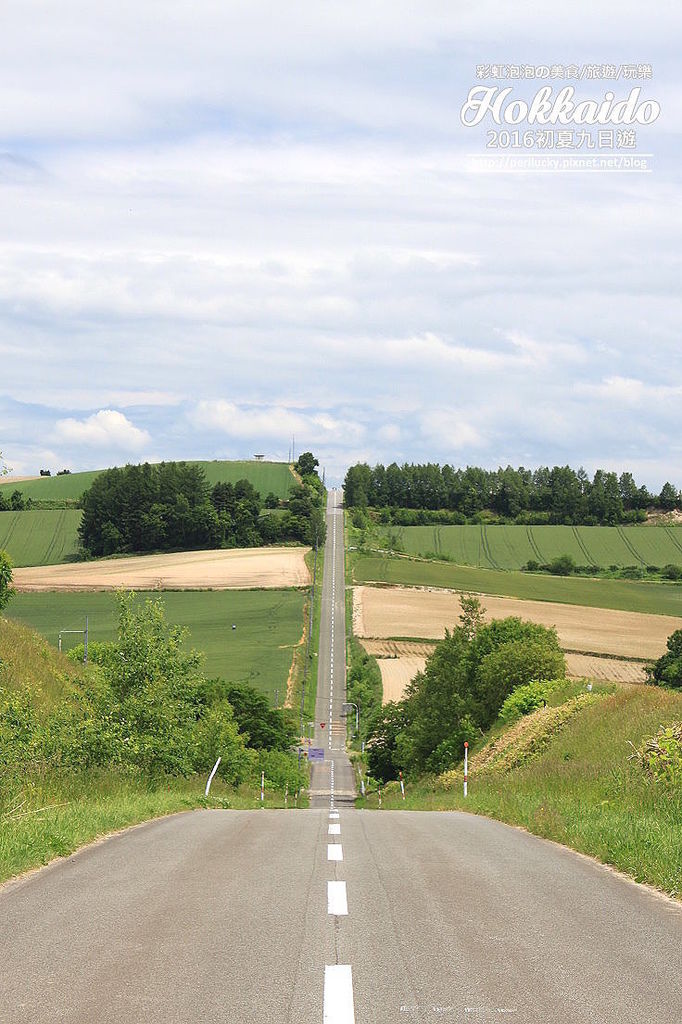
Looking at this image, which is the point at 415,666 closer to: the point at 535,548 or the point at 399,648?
the point at 399,648

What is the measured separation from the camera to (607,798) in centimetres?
1920

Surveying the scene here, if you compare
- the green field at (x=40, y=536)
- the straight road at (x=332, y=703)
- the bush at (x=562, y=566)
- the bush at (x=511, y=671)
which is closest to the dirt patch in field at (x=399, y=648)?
the straight road at (x=332, y=703)

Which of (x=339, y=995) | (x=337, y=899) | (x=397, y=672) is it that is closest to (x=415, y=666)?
(x=397, y=672)

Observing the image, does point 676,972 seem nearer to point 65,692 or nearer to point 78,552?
point 65,692

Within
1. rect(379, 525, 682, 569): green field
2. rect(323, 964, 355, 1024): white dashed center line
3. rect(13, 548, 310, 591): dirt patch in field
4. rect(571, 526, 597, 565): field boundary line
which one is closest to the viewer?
rect(323, 964, 355, 1024): white dashed center line

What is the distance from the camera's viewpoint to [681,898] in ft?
33.9

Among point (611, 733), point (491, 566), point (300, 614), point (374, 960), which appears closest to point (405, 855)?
point (374, 960)

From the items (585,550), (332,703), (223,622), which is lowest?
(332,703)

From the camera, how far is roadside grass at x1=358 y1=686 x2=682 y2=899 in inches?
496

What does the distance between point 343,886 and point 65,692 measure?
3331 cm

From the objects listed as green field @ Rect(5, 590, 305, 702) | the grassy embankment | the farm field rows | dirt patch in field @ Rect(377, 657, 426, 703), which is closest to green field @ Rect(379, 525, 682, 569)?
green field @ Rect(5, 590, 305, 702)

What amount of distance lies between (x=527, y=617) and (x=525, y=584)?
34.4 meters

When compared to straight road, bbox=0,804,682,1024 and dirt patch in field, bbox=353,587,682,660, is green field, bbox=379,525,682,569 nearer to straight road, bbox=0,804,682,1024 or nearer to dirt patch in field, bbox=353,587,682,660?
dirt patch in field, bbox=353,587,682,660

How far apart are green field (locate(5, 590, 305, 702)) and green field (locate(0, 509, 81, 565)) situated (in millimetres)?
33700
